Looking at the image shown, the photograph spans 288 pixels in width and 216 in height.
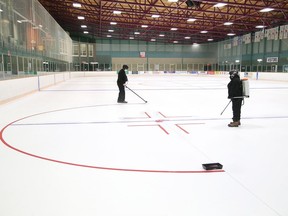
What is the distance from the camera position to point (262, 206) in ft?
9.40

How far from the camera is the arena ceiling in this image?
26641mm

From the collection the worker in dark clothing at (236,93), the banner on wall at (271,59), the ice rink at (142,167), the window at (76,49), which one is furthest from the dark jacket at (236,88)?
the window at (76,49)

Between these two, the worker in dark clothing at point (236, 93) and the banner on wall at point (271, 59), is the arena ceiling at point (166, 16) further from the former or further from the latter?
the worker in dark clothing at point (236, 93)

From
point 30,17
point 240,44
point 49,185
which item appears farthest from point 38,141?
point 240,44

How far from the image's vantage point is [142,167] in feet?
13.2

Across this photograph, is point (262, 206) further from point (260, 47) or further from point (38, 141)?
point (260, 47)

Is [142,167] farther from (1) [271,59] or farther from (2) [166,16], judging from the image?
(1) [271,59]

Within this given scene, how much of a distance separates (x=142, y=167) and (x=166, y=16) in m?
31.0

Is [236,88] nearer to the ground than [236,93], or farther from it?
farther from it

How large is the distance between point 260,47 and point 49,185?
41.7 metres

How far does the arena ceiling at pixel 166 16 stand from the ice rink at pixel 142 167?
1916 cm

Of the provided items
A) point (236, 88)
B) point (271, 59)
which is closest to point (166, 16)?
point (271, 59)

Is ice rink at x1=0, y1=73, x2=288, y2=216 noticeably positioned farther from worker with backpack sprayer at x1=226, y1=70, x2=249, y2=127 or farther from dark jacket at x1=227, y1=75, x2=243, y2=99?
dark jacket at x1=227, y1=75, x2=243, y2=99

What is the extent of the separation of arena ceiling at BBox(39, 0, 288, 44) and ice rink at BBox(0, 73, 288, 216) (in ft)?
62.9
